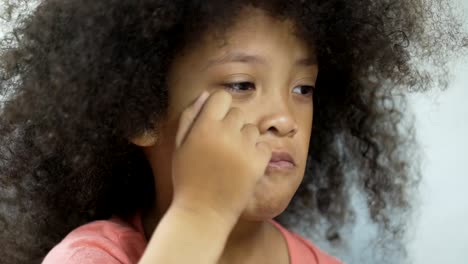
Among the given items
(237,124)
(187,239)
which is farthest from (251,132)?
(187,239)

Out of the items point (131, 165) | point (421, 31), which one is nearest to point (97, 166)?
point (131, 165)

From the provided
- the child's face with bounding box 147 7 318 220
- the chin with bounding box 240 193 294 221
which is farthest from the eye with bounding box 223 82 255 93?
the chin with bounding box 240 193 294 221

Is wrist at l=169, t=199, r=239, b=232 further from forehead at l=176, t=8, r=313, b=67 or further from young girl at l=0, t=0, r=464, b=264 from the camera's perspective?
forehead at l=176, t=8, r=313, b=67

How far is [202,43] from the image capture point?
2.75 ft

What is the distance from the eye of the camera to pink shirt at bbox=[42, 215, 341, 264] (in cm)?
82

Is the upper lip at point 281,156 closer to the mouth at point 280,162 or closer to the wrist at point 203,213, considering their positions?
the mouth at point 280,162

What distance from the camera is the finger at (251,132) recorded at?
0.77 m

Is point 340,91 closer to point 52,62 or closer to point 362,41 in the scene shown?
point 362,41

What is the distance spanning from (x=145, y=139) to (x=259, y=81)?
14cm

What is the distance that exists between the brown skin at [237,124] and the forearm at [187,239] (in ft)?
0.04

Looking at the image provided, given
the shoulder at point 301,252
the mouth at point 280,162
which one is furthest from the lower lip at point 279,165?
the shoulder at point 301,252

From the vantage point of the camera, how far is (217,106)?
2.57ft

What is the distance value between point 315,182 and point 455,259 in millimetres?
251

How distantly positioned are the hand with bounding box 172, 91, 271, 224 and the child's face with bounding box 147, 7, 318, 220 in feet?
0.15
